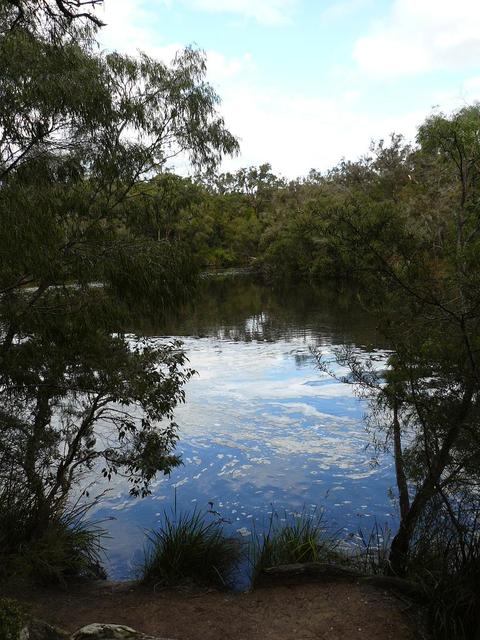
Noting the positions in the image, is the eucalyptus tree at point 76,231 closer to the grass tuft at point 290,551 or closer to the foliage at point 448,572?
the grass tuft at point 290,551

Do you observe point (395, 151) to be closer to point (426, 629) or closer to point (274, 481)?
point (274, 481)

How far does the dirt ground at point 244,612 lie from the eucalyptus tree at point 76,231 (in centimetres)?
113

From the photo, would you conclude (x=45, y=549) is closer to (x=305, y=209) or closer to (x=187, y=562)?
(x=187, y=562)

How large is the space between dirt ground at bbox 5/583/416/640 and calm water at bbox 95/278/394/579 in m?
1.34

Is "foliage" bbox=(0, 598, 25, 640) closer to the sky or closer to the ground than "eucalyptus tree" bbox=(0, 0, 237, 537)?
closer to the ground

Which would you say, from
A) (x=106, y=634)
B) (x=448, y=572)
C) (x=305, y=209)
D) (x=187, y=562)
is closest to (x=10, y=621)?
(x=106, y=634)

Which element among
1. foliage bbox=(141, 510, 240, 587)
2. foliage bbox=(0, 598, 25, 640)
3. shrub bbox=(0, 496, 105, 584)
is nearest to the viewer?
foliage bbox=(0, 598, 25, 640)

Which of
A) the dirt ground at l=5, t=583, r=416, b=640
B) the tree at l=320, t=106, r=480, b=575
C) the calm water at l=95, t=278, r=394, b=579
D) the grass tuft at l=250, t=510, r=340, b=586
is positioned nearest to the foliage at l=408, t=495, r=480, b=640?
the tree at l=320, t=106, r=480, b=575

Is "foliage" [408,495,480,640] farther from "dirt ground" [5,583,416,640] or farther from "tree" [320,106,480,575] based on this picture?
"dirt ground" [5,583,416,640]

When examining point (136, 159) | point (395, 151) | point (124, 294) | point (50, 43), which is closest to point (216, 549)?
Result: point (124, 294)

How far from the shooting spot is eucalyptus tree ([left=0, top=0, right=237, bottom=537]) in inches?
184

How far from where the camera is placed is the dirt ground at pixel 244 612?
15.4ft

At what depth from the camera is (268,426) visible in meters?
12.5

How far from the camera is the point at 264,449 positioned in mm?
11188
